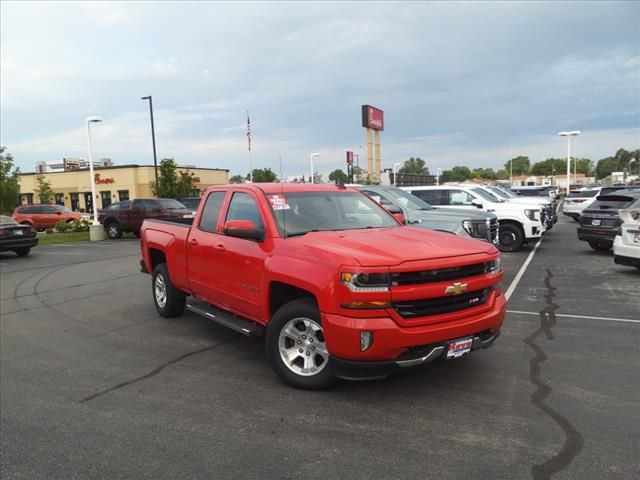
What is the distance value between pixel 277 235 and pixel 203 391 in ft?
5.17

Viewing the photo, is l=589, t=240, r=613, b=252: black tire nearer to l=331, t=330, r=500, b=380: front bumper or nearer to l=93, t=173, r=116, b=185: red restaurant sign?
l=331, t=330, r=500, b=380: front bumper

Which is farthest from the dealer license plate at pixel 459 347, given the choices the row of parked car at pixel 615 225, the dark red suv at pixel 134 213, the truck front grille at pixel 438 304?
the dark red suv at pixel 134 213

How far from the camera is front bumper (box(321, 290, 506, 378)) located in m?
3.83

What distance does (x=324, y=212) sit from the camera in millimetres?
5348

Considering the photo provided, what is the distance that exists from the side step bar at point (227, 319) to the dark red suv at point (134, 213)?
1578cm

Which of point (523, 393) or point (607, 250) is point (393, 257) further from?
point (607, 250)

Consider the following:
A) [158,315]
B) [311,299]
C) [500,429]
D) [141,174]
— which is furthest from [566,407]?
[141,174]

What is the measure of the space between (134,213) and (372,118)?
47059 millimetres

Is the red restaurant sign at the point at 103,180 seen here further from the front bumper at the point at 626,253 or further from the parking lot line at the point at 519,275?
the front bumper at the point at 626,253

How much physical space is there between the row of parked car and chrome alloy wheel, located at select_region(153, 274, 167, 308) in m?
8.47

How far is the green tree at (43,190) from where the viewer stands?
177ft

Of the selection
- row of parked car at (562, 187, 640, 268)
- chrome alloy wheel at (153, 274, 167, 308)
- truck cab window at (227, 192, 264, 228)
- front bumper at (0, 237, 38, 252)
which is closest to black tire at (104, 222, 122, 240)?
front bumper at (0, 237, 38, 252)

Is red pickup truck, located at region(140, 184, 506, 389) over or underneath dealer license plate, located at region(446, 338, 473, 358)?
over

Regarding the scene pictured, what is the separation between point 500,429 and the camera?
3646 millimetres
